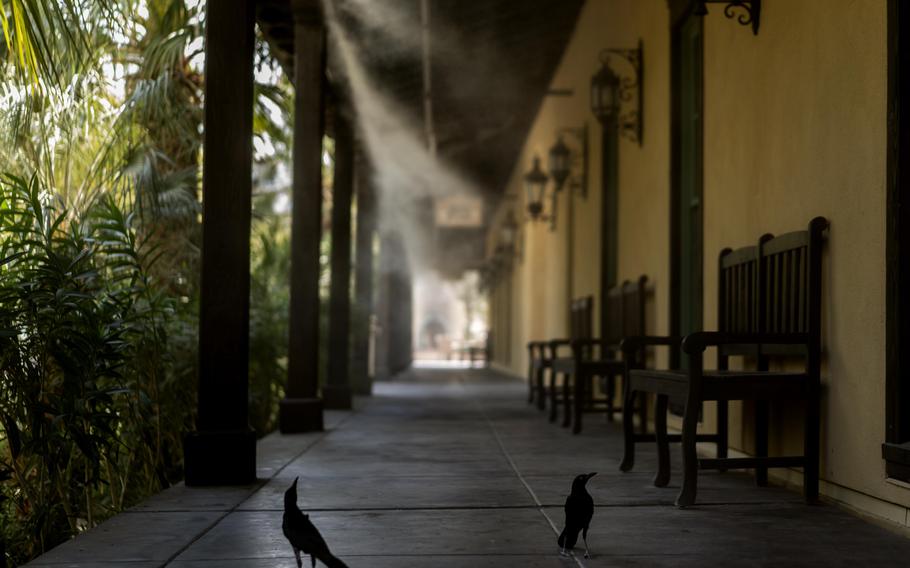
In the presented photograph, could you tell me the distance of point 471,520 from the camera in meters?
3.43

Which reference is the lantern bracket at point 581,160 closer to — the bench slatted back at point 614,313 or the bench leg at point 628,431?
the bench slatted back at point 614,313

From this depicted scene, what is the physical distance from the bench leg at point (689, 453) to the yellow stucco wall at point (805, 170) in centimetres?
53

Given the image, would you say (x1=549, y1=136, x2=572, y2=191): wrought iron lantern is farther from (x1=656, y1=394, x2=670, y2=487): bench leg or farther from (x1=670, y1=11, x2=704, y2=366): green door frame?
(x1=656, y1=394, x2=670, y2=487): bench leg

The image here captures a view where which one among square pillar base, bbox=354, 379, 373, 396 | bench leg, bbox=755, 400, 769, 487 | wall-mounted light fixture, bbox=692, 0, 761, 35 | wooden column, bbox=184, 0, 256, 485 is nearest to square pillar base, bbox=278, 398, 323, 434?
wooden column, bbox=184, 0, 256, 485

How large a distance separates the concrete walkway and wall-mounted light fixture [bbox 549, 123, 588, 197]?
4700 mm

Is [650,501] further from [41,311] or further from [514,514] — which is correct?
[41,311]

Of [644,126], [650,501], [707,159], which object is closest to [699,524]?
[650,501]

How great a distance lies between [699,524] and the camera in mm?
3336

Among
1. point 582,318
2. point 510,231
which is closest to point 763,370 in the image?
point 582,318

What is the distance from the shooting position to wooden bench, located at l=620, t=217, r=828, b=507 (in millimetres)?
3717

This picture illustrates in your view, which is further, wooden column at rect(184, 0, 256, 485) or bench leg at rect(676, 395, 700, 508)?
wooden column at rect(184, 0, 256, 485)

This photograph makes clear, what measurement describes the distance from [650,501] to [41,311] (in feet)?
8.21

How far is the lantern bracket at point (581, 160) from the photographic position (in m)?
10.4

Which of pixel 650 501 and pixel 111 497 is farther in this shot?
pixel 111 497
